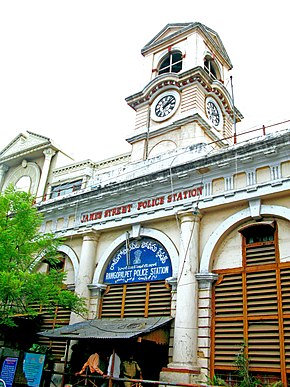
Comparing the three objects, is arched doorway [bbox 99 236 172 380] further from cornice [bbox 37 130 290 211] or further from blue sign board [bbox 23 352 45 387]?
blue sign board [bbox 23 352 45 387]

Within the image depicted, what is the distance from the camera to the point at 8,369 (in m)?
12.0

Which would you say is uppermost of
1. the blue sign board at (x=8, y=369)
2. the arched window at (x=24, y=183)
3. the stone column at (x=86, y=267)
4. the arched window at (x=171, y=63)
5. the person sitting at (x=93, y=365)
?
the arched window at (x=171, y=63)

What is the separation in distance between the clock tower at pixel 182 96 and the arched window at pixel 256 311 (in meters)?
7.29

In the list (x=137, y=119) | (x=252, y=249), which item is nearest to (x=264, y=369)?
(x=252, y=249)

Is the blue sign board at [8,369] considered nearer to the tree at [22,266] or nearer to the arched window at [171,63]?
the tree at [22,266]

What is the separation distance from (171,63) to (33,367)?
16835 mm

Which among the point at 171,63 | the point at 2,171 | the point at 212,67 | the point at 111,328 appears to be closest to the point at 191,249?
the point at 111,328

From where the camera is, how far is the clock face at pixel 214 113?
66.2 feet

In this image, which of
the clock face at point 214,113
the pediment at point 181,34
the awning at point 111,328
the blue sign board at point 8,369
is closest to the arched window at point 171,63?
the pediment at point 181,34

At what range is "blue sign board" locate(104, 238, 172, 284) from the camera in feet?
44.5

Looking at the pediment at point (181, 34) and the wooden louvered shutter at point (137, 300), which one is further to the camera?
the pediment at point (181, 34)

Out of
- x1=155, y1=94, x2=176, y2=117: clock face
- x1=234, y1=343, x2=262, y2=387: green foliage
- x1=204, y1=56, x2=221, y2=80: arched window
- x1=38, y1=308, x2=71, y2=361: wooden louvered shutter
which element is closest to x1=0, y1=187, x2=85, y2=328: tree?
x1=38, y1=308, x2=71, y2=361: wooden louvered shutter

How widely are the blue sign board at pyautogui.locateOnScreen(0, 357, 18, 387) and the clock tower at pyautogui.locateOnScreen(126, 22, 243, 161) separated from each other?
1077 cm

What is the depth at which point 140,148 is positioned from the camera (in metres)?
19.8
